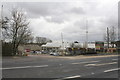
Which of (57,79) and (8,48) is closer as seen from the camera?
(57,79)

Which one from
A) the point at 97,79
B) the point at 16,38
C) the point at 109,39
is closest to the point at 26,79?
the point at 97,79

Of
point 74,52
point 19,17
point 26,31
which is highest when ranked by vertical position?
point 19,17

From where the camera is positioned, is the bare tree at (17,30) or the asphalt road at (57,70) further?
the bare tree at (17,30)

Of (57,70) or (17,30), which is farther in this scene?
(17,30)

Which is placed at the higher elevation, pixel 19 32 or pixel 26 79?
pixel 19 32

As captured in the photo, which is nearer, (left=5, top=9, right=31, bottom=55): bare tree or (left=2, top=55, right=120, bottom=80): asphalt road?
(left=2, top=55, right=120, bottom=80): asphalt road

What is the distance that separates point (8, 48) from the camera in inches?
1230

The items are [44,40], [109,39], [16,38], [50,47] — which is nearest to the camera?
[16,38]

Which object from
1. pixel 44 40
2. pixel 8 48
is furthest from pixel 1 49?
pixel 44 40

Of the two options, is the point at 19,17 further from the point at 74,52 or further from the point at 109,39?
the point at 109,39

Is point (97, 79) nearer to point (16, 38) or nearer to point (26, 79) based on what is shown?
point (26, 79)

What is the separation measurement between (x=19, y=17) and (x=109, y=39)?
160 feet

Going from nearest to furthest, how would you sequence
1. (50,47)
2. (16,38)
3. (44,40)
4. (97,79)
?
(97,79), (16,38), (50,47), (44,40)

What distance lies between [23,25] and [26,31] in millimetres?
1537
